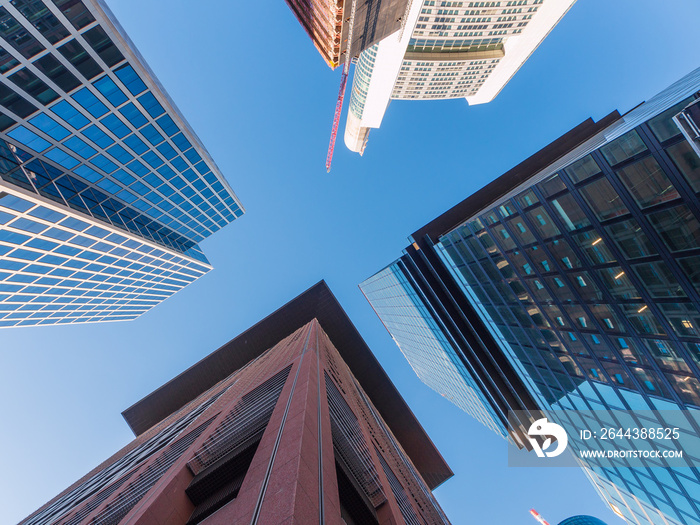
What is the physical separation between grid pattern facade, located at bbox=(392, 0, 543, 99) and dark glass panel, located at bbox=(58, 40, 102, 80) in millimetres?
89915

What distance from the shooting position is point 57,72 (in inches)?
1053

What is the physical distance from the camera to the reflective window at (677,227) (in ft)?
43.6

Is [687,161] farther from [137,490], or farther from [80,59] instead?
[80,59]

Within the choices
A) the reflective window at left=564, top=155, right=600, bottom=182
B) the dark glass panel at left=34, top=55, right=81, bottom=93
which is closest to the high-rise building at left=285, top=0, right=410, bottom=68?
the dark glass panel at left=34, top=55, right=81, bottom=93

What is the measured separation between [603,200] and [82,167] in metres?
48.3

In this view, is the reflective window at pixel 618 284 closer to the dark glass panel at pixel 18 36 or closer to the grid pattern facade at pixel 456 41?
the dark glass panel at pixel 18 36

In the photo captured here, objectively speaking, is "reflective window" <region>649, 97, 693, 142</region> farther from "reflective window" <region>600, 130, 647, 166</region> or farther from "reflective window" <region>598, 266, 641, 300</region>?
"reflective window" <region>598, 266, 641, 300</region>

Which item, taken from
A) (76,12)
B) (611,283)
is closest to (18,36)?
(76,12)

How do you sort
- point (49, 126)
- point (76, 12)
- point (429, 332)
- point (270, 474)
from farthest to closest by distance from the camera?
point (429, 332) → point (49, 126) → point (76, 12) → point (270, 474)

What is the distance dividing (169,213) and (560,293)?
5752 cm

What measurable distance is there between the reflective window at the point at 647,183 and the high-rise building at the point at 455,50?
96363 millimetres

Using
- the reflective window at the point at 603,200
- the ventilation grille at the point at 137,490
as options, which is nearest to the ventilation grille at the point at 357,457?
the ventilation grille at the point at 137,490

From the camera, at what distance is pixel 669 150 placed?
1311 centimetres

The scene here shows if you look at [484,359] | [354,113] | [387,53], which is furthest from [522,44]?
[484,359]
